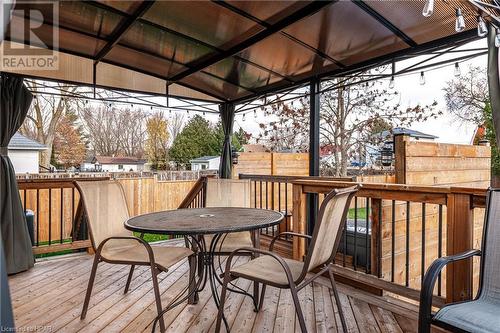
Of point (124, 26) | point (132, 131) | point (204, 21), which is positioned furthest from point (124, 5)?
point (132, 131)

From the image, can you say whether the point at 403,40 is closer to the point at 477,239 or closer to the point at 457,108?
the point at 477,239

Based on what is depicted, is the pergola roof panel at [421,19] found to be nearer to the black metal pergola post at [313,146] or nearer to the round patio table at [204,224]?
the black metal pergola post at [313,146]

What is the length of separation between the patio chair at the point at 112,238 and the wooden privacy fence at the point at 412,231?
1485 mm

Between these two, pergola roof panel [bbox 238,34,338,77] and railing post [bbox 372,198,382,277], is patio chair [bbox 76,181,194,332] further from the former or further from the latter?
pergola roof panel [bbox 238,34,338,77]

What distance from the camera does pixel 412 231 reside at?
135 inches

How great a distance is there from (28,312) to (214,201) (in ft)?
5.93

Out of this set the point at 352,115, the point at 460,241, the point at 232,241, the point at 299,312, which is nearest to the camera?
the point at 299,312

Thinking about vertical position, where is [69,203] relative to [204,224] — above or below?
below

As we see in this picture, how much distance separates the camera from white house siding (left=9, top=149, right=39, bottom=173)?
929 centimetres

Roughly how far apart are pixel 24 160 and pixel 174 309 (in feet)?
32.6

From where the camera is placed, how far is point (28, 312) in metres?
2.32

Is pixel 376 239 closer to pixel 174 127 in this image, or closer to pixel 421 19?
pixel 421 19

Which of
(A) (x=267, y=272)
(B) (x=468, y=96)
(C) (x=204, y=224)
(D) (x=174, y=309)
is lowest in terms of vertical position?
(D) (x=174, y=309)

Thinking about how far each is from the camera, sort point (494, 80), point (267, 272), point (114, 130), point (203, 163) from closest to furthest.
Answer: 1. point (267, 272)
2. point (494, 80)
3. point (114, 130)
4. point (203, 163)
